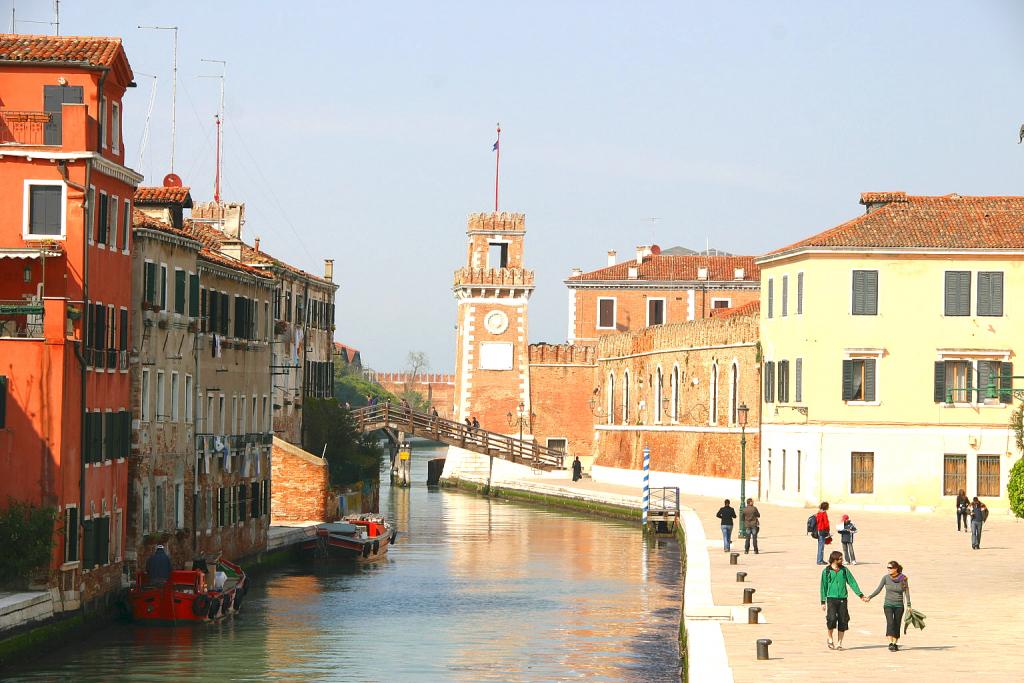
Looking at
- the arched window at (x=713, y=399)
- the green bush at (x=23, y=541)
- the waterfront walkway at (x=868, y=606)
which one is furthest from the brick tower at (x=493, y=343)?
the green bush at (x=23, y=541)

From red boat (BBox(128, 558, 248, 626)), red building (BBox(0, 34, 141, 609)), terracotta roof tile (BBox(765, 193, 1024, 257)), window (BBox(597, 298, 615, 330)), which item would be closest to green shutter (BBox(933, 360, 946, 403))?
terracotta roof tile (BBox(765, 193, 1024, 257))

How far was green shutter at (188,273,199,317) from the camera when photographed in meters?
38.2

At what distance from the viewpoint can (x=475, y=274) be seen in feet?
292

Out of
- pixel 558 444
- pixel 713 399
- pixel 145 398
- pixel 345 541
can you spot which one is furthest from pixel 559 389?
pixel 145 398

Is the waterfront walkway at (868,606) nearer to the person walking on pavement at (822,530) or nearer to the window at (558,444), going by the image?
the person walking on pavement at (822,530)

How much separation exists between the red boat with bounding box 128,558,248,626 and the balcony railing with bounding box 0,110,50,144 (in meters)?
8.41

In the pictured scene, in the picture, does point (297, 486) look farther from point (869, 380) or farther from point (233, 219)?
point (869, 380)

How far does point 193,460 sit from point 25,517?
32.6 feet

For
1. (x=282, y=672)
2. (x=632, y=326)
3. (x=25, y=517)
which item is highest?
(x=632, y=326)

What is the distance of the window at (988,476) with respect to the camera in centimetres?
5306

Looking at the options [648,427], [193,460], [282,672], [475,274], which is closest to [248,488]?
[193,460]

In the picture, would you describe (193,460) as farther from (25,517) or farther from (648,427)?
(648,427)

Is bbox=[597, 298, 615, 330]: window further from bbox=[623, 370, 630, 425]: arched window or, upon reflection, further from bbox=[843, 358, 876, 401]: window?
bbox=[843, 358, 876, 401]: window

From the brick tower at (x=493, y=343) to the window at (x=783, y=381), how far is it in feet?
106
